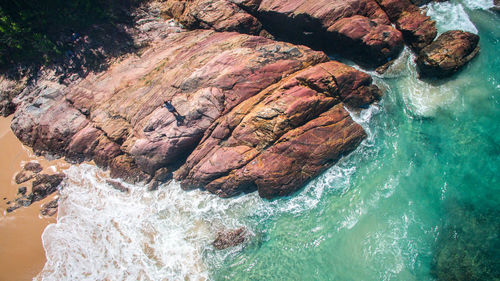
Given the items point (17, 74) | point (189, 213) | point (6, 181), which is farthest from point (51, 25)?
point (189, 213)

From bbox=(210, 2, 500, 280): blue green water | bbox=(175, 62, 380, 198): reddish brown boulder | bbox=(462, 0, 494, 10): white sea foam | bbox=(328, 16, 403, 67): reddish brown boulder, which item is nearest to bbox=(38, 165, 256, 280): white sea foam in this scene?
bbox=(210, 2, 500, 280): blue green water

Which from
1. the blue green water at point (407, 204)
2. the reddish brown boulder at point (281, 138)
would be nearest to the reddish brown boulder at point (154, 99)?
the reddish brown boulder at point (281, 138)

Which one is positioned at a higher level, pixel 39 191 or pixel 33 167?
pixel 33 167

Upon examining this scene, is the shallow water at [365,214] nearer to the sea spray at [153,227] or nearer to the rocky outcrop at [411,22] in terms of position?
the sea spray at [153,227]

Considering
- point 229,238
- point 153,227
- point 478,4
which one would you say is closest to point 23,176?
point 153,227

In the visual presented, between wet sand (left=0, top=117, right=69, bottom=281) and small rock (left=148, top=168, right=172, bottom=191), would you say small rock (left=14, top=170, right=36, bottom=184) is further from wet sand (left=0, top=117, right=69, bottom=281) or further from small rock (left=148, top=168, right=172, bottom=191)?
small rock (left=148, top=168, right=172, bottom=191)

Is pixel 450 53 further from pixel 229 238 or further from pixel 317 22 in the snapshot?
pixel 229 238

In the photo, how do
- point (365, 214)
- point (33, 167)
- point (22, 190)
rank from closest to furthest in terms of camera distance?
point (365, 214)
point (22, 190)
point (33, 167)
